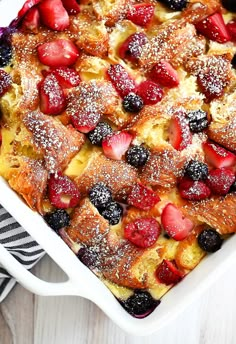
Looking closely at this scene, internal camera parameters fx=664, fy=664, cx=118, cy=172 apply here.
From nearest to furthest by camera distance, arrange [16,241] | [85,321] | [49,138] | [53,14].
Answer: [49,138], [53,14], [16,241], [85,321]

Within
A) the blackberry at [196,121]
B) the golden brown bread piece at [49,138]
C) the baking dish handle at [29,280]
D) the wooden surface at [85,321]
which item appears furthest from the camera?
the wooden surface at [85,321]

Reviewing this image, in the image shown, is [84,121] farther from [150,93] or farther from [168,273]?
[168,273]

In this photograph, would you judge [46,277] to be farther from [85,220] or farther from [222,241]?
[222,241]

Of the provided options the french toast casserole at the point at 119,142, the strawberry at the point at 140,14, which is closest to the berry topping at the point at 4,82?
the french toast casserole at the point at 119,142

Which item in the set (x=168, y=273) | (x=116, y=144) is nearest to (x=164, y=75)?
(x=116, y=144)

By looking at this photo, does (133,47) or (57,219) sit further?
(133,47)

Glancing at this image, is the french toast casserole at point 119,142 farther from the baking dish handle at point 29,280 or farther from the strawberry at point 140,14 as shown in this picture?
the baking dish handle at point 29,280
